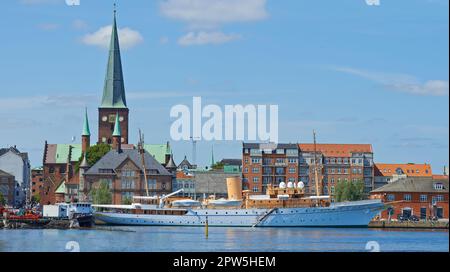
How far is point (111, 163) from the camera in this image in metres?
78.3

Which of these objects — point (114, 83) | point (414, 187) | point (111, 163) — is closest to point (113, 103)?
point (114, 83)

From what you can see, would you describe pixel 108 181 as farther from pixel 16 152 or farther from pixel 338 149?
pixel 16 152

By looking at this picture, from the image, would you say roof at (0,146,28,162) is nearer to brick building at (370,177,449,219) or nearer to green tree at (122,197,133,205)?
green tree at (122,197,133,205)

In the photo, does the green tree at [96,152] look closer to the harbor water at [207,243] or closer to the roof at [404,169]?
the roof at [404,169]

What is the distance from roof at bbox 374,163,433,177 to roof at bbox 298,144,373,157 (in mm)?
4180

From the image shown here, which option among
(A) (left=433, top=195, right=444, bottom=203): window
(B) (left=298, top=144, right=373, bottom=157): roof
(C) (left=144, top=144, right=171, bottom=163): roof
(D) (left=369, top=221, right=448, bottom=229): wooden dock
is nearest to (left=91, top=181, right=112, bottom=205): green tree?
(B) (left=298, top=144, right=373, bottom=157): roof

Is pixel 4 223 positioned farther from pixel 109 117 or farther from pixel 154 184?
pixel 109 117

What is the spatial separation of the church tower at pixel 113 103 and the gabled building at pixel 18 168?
12946 millimetres

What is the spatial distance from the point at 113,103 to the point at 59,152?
1617cm

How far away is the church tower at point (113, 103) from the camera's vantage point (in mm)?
71812
